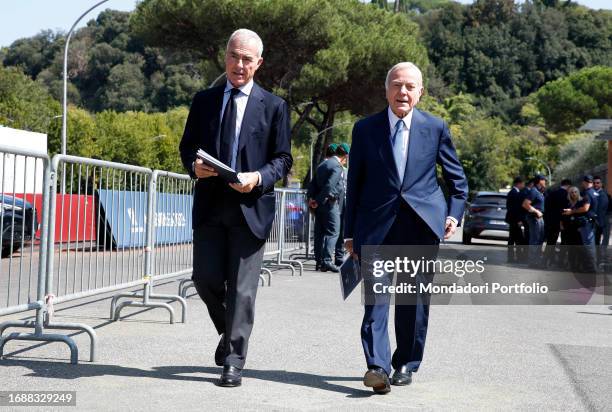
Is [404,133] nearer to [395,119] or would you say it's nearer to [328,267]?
[395,119]

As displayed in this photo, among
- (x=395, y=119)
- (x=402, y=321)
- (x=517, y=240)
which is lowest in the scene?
(x=402, y=321)

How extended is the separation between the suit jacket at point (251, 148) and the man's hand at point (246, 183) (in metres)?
0.08

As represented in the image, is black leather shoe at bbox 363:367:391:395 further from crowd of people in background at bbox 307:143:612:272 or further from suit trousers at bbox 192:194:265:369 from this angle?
crowd of people in background at bbox 307:143:612:272

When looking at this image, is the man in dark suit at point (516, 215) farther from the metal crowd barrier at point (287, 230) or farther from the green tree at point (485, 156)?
the green tree at point (485, 156)

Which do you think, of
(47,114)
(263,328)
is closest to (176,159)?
(47,114)

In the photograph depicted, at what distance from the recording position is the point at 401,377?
5.57 m

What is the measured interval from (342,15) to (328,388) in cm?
3717

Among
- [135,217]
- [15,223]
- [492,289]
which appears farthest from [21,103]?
[15,223]

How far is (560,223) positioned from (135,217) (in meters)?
10.7

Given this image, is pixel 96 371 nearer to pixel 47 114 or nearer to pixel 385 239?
pixel 385 239

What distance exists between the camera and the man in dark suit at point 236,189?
5.52 meters

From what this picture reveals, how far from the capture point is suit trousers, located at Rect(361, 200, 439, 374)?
526 cm

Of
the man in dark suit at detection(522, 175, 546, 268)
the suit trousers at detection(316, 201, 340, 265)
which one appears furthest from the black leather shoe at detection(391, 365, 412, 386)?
the man in dark suit at detection(522, 175, 546, 268)

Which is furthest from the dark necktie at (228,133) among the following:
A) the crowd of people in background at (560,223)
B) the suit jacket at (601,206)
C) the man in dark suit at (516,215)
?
the man in dark suit at (516,215)
